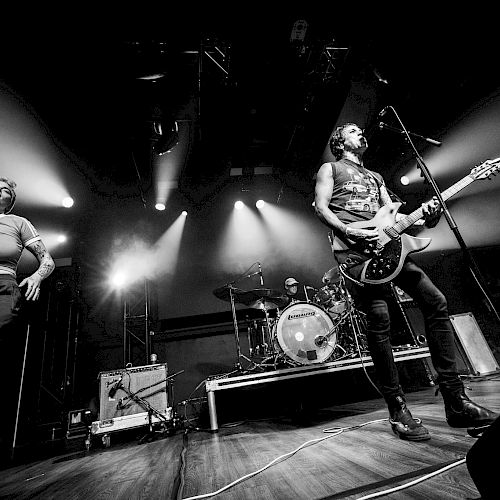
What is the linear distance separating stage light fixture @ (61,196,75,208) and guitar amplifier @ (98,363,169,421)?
415cm

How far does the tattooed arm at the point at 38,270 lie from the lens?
233 centimetres

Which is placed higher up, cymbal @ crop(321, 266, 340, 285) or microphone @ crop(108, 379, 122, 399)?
cymbal @ crop(321, 266, 340, 285)

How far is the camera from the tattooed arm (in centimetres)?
233

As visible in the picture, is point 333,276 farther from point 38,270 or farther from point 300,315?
point 38,270

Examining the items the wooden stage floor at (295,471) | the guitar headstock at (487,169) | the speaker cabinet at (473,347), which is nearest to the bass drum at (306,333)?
the wooden stage floor at (295,471)

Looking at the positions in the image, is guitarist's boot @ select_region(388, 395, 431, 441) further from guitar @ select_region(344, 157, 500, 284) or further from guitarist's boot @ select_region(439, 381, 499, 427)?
guitar @ select_region(344, 157, 500, 284)

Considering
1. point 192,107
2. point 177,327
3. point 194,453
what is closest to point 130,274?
point 177,327

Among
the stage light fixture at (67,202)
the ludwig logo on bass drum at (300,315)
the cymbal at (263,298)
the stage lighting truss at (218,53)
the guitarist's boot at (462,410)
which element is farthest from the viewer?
the stage light fixture at (67,202)

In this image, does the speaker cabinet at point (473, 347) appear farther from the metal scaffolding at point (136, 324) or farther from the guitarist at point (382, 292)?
the metal scaffolding at point (136, 324)

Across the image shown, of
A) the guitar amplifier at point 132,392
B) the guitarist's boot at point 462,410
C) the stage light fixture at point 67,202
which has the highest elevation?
the stage light fixture at point 67,202

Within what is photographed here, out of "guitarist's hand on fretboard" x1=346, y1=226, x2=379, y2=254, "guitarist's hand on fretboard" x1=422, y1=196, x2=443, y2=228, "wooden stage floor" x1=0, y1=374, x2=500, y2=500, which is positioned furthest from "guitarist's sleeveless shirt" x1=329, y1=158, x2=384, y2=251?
"wooden stage floor" x1=0, y1=374, x2=500, y2=500

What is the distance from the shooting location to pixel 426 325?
1759mm

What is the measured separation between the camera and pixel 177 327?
589 cm

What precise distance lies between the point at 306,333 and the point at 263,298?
2.96 ft
